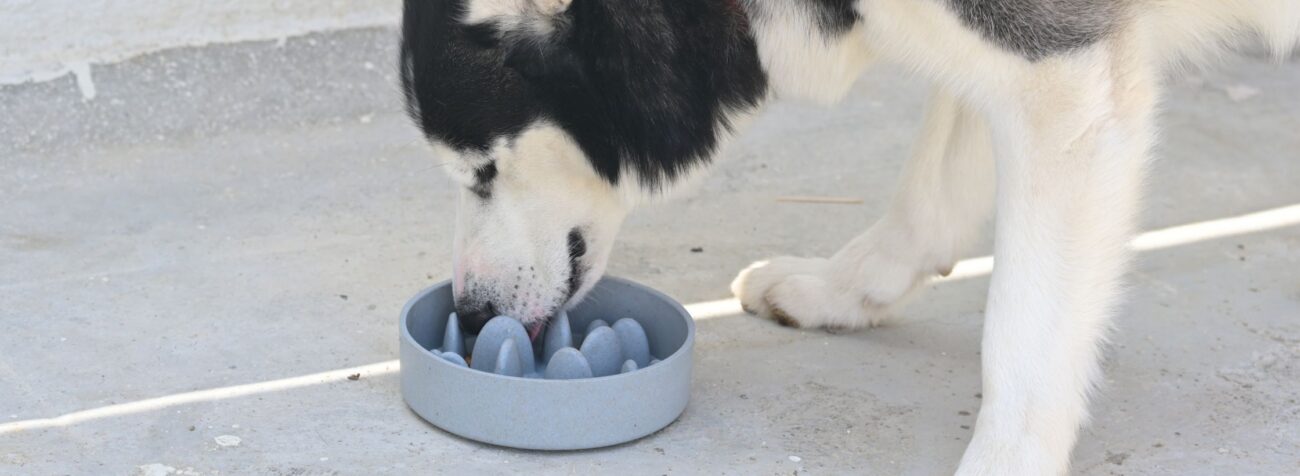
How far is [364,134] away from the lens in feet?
15.0

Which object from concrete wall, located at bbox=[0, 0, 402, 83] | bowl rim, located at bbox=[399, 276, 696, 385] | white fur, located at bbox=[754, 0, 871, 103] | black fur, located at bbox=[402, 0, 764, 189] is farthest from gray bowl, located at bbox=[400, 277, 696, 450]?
concrete wall, located at bbox=[0, 0, 402, 83]

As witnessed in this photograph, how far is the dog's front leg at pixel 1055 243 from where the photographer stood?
95.6 inches

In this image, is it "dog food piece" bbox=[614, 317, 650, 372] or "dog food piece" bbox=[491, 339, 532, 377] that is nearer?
"dog food piece" bbox=[491, 339, 532, 377]

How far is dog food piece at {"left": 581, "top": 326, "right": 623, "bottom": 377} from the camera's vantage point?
9.25ft

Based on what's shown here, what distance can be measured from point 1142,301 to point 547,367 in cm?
155

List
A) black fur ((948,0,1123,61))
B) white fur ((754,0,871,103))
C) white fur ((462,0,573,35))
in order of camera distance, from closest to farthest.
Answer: black fur ((948,0,1123,61)) < white fur ((462,0,573,35)) < white fur ((754,0,871,103))

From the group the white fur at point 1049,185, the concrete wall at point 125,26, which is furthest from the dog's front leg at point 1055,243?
the concrete wall at point 125,26

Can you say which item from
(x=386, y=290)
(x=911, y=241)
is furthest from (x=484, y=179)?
(x=911, y=241)

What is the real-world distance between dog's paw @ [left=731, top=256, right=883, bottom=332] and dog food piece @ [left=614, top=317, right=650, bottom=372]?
0.47 metres

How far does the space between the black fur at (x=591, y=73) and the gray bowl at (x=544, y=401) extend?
392 mm

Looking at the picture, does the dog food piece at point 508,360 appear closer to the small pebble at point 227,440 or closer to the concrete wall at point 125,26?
the small pebble at point 227,440

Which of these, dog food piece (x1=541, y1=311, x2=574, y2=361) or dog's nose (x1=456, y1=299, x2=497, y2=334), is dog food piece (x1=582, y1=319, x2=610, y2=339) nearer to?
dog food piece (x1=541, y1=311, x2=574, y2=361)

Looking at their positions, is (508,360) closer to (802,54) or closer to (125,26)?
(802,54)

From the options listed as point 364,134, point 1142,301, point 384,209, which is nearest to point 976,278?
point 1142,301
